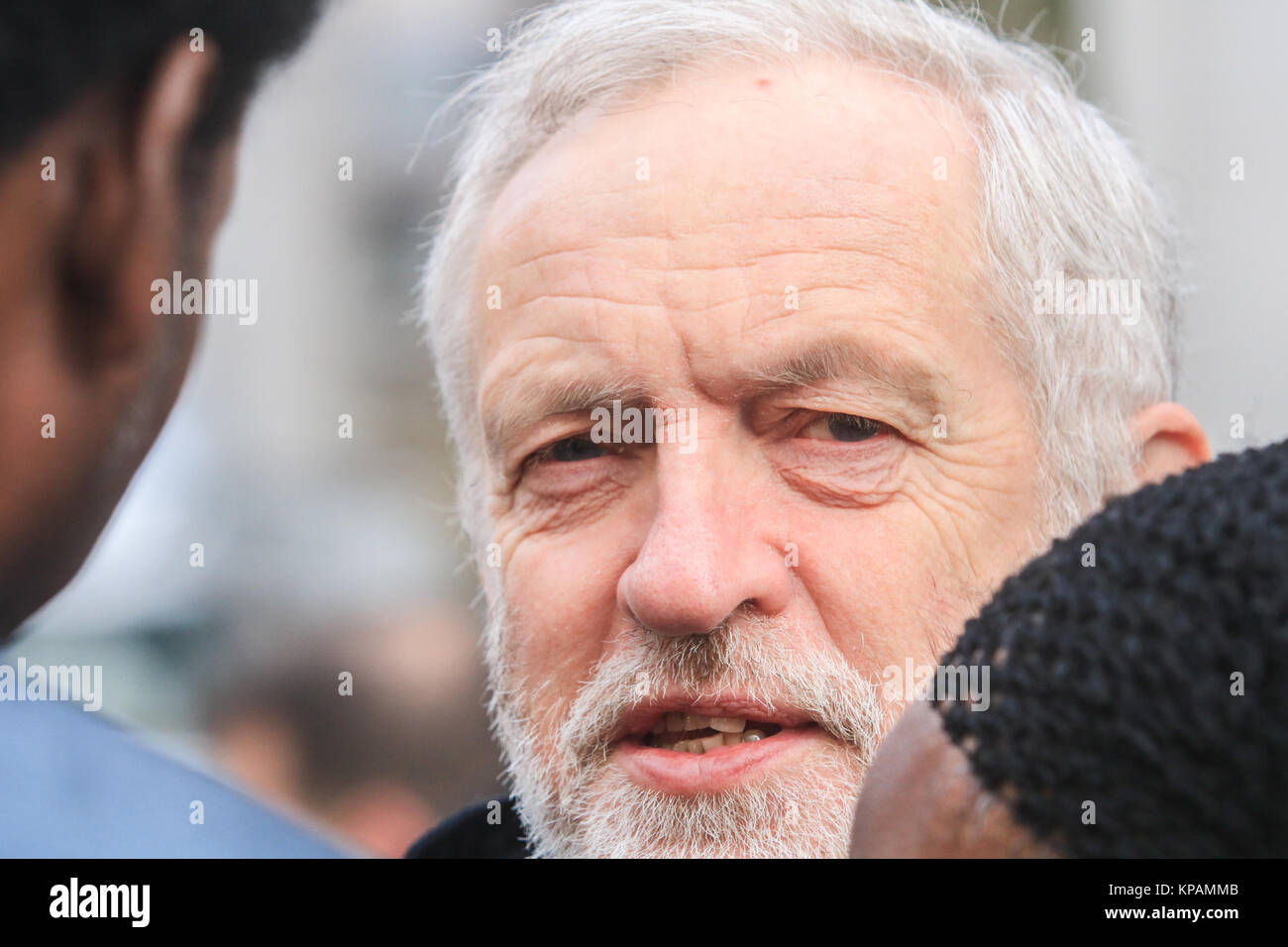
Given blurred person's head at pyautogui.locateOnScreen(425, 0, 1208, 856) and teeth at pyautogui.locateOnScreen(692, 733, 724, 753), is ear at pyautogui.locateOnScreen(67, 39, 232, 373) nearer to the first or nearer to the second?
blurred person's head at pyautogui.locateOnScreen(425, 0, 1208, 856)

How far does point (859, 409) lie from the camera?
1.76m

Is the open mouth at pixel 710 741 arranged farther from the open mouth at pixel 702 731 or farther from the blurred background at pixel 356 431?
the blurred background at pixel 356 431

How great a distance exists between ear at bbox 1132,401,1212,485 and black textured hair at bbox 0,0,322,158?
4.56ft

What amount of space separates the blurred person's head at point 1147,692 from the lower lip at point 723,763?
3.05 ft

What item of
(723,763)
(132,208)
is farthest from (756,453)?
(132,208)

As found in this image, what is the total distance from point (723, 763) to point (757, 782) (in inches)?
2.0

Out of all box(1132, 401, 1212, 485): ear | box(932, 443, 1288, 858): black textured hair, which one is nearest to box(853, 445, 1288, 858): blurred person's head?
box(932, 443, 1288, 858): black textured hair

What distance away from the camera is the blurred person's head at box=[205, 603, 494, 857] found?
416cm

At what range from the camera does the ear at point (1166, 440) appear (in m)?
1.87

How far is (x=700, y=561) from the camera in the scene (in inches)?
62.8

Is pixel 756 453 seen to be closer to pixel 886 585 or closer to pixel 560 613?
pixel 886 585

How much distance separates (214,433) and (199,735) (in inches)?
59.4
